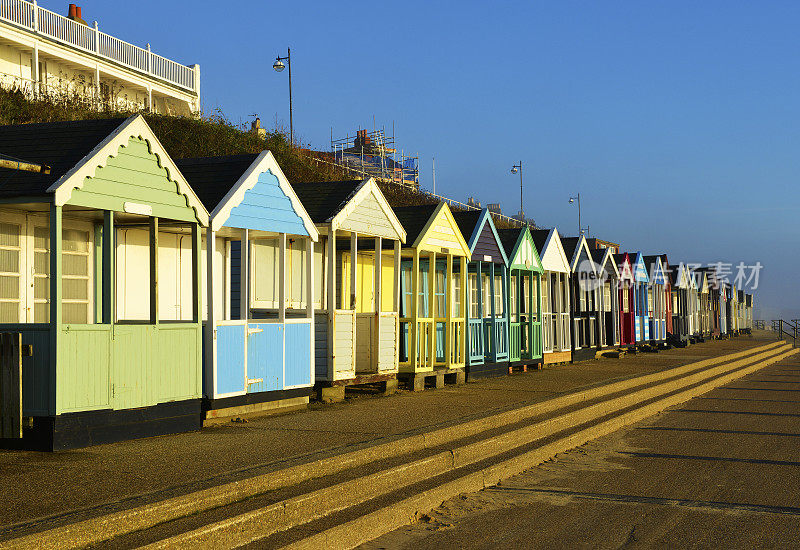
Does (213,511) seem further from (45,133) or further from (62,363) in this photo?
(45,133)

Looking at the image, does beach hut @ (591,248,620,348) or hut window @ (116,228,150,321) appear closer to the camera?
hut window @ (116,228,150,321)

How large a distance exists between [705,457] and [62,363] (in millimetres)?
7765

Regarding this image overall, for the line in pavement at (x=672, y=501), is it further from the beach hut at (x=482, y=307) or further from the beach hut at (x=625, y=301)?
the beach hut at (x=625, y=301)

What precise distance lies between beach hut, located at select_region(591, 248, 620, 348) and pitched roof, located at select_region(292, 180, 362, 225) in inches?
600

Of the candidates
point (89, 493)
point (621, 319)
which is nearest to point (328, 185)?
point (89, 493)

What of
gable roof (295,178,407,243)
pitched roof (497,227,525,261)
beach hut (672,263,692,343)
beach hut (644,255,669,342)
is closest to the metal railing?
beach hut (672,263,692,343)

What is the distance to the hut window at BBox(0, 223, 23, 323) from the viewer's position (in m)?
10.2

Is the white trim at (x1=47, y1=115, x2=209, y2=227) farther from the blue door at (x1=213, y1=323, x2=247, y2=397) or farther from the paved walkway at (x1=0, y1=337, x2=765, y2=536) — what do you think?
the paved walkway at (x1=0, y1=337, x2=765, y2=536)

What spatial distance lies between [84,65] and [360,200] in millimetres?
29114

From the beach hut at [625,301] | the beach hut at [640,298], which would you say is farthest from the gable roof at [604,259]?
the beach hut at [640,298]

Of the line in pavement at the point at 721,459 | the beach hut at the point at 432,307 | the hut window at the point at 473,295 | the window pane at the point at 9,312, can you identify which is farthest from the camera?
the hut window at the point at 473,295

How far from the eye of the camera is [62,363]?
29.8ft

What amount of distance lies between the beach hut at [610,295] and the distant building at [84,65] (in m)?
17.0

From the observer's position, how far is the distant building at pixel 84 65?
35781 mm
